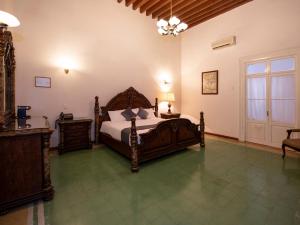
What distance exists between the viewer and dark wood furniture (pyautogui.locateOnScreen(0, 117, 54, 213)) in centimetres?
196

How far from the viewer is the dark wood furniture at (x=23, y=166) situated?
1.96 metres

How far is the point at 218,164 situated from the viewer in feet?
11.2

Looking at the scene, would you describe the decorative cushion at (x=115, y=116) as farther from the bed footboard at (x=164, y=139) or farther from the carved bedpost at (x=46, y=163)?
the carved bedpost at (x=46, y=163)

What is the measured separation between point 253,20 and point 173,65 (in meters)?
2.88

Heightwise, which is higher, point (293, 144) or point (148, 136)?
point (148, 136)

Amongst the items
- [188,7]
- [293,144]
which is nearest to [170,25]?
[188,7]

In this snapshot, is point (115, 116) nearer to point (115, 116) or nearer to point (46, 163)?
point (115, 116)

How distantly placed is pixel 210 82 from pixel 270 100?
190 centimetres

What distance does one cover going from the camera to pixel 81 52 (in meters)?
4.58

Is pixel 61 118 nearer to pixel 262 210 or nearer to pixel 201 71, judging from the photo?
pixel 262 210

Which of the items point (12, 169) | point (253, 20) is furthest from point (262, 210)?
point (253, 20)

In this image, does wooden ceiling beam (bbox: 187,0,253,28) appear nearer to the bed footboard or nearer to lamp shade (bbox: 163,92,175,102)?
lamp shade (bbox: 163,92,175,102)

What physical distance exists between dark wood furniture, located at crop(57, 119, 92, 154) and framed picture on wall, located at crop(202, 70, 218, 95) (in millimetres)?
4056

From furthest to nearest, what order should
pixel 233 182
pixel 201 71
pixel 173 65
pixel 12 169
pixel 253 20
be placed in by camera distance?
pixel 173 65 → pixel 201 71 → pixel 253 20 → pixel 233 182 → pixel 12 169
